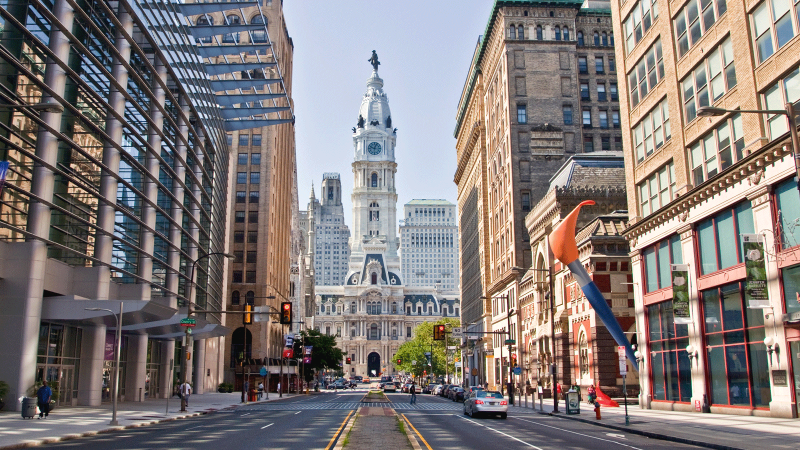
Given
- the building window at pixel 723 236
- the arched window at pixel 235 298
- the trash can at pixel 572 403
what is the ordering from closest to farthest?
the building window at pixel 723 236
the trash can at pixel 572 403
the arched window at pixel 235 298

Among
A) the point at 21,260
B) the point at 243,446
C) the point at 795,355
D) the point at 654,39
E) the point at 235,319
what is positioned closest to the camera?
the point at 243,446

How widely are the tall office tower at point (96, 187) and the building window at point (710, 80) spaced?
85.6 ft

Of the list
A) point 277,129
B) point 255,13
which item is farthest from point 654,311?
point 255,13

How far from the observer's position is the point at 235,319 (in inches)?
3408

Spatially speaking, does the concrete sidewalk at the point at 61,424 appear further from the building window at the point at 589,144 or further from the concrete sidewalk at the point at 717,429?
the building window at the point at 589,144

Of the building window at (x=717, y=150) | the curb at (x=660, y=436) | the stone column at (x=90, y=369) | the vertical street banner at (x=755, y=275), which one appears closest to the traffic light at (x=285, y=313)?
the stone column at (x=90, y=369)

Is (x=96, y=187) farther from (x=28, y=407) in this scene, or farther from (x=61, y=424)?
(x=61, y=424)

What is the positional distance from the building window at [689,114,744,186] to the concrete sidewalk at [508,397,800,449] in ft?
36.2

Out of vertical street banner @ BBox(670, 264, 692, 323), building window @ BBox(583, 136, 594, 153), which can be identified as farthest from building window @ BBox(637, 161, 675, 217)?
building window @ BBox(583, 136, 594, 153)

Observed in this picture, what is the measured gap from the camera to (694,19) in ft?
109

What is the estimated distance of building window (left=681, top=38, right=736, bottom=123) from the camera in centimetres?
3023

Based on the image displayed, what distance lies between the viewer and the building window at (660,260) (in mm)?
35344

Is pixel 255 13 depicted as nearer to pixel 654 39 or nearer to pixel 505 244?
pixel 505 244

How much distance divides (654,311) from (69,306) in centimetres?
3163
